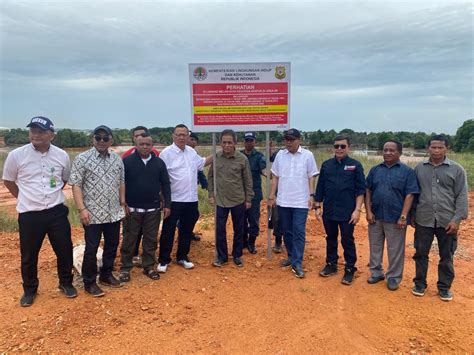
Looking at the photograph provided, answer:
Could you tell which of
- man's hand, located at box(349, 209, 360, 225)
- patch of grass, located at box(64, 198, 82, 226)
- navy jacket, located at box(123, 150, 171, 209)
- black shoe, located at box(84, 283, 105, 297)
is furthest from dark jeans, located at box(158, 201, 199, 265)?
patch of grass, located at box(64, 198, 82, 226)

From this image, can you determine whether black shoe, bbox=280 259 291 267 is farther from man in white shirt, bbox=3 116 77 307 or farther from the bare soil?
man in white shirt, bbox=3 116 77 307

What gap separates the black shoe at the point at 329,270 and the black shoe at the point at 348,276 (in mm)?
229

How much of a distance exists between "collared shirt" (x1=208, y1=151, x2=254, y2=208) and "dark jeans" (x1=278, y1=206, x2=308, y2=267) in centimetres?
57

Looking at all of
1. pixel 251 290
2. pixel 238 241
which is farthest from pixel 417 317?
pixel 238 241

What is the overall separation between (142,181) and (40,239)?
4.23 feet

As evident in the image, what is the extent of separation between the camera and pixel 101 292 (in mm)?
4141

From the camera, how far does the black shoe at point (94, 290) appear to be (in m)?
4.11

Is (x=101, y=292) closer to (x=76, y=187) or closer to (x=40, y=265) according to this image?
(x=76, y=187)

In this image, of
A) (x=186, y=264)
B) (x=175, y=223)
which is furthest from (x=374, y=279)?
(x=175, y=223)

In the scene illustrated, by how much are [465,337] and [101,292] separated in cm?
391

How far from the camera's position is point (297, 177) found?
4715 millimetres

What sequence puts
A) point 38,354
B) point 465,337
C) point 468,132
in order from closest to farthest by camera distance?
1. point 38,354
2. point 465,337
3. point 468,132

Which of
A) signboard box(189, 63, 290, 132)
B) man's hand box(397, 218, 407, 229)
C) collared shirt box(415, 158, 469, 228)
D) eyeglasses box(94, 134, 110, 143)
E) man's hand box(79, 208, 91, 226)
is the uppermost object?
signboard box(189, 63, 290, 132)

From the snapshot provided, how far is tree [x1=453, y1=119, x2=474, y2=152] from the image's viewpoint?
4450cm
